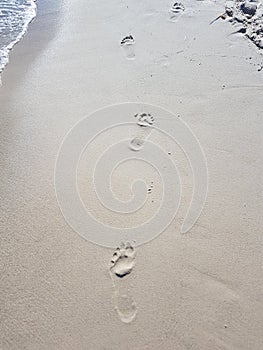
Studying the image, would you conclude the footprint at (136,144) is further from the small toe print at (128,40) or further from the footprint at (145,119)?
the small toe print at (128,40)

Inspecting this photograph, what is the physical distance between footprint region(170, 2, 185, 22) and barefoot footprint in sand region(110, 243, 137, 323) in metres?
3.98

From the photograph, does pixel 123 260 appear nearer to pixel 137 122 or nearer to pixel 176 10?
pixel 137 122

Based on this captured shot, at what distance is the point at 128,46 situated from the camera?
5.50 m

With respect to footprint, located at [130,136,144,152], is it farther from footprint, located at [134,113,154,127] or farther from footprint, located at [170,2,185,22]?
footprint, located at [170,2,185,22]

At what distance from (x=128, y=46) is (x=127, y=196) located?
8.64 ft

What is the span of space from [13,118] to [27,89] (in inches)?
21.9

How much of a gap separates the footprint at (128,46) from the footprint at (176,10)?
0.82 m

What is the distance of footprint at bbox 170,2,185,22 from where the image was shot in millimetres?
6051

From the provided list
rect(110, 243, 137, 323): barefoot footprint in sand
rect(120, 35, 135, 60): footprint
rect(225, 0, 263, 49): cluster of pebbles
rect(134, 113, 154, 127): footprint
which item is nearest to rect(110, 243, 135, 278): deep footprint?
rect(110, 243, 137, 323): barefoot footprint in sand

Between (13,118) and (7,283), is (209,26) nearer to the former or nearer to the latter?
(13,118)

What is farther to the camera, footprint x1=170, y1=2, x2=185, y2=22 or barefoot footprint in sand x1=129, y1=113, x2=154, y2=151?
footprint x1=170, y1=2, x2=185, y2=22

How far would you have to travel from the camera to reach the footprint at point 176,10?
6051 millimetres

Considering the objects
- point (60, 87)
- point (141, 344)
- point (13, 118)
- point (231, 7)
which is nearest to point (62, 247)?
point (141, 344)

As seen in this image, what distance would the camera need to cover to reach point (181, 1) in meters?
6.46
